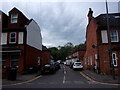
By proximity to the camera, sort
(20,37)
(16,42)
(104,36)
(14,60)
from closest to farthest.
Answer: (104,36), (14,60), (16,42), (20,37)

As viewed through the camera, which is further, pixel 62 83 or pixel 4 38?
pixel 4 38

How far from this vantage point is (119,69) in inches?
678

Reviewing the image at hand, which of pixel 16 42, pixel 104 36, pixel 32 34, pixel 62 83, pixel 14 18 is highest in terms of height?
pixel 14 18

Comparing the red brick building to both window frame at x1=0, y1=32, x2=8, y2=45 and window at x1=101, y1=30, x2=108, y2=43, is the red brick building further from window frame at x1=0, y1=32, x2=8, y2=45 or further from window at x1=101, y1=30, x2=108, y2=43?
window at x1=101, y1=30, x2=108, y2=43

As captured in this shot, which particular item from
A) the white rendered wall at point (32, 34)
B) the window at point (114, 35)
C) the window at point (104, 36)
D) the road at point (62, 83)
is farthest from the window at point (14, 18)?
the window at point (114, 35)

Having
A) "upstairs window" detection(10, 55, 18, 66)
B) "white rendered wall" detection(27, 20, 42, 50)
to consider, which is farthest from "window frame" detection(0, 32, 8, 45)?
"white rendered wall" detection(27, 20, 42, 50)

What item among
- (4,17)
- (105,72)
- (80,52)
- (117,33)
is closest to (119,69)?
(105,72)

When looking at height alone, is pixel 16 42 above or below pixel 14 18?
below

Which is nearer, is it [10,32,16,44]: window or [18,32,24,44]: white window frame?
[18,32,24,44]: white window frame

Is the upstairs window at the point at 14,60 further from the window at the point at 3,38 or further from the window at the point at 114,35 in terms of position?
the window at the point at 114,35

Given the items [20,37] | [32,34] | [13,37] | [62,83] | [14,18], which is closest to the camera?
[62,83]

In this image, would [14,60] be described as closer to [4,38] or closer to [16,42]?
[16,42]

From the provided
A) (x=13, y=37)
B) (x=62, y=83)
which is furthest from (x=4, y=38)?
(x=62, y=83)

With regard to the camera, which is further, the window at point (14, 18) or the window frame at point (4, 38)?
the window at point (14, 18)
